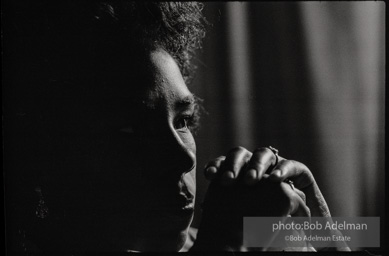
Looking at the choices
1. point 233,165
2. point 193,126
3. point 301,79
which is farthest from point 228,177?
point 301,79

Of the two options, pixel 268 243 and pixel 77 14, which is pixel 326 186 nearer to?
pixel 268 243

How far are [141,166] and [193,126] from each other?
0.64 feet

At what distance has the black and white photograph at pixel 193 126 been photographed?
3.50 ft

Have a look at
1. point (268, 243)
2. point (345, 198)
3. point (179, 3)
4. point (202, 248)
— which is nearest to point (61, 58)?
point (179, 3)

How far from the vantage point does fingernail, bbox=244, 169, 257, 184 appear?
0.95 m

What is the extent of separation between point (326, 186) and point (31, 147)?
79cm

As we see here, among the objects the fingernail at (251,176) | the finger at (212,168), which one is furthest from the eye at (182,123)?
the fingernail at (251,176)

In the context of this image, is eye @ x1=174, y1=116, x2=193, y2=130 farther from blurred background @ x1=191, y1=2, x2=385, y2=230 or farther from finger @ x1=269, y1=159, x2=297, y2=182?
finger @ x1=269, y1=159, x2=297, y2=182

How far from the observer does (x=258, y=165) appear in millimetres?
965

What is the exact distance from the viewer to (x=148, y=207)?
3.66 ft

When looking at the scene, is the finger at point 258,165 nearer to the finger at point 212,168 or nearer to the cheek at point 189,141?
the finger at point 212,168

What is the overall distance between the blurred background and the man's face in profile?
0.15 meters

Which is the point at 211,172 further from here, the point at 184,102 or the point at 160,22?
the point at 160,22

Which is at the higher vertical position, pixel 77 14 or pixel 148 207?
pixel 77 14
